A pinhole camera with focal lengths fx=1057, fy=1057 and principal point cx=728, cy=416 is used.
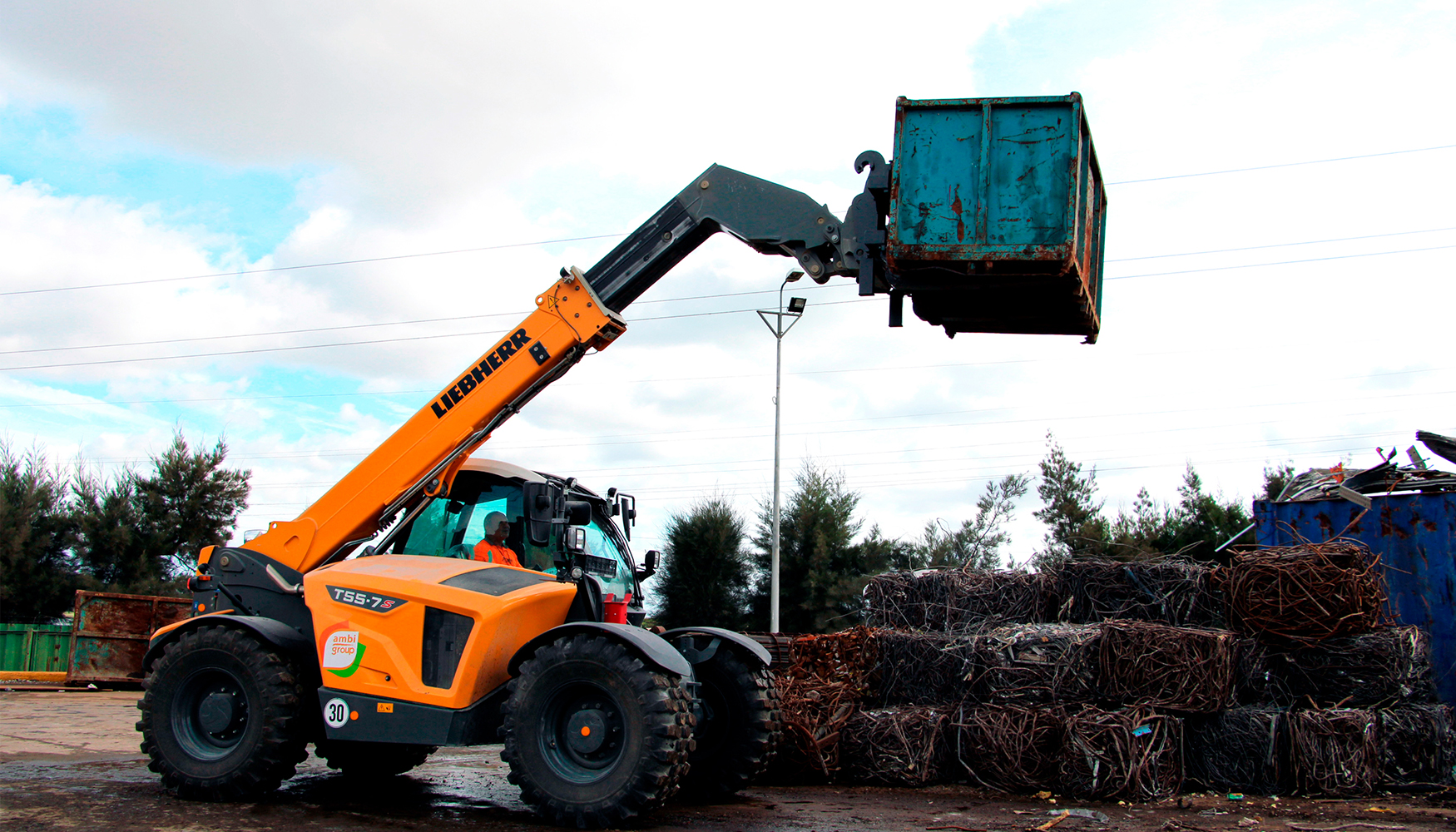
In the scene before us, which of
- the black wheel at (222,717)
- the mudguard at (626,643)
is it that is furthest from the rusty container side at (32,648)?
the mudguard at (626,643)

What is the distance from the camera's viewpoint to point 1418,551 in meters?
9.52

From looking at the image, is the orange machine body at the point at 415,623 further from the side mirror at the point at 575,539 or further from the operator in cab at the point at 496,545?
the side mirror at the point at 575,539

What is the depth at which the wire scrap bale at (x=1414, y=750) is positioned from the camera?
26.1ft

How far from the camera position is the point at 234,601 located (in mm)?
7707

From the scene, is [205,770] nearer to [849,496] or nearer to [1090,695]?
[1090,695]

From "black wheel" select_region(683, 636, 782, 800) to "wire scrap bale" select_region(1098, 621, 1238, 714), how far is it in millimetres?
2696

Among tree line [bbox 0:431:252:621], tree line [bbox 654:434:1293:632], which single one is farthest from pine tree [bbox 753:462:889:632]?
tree line [bbox 0:431:252:621]

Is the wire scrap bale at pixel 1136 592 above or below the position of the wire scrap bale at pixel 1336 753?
above

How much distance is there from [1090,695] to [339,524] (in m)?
5.86

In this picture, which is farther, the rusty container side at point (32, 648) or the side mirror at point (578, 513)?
the rusty container side at point (32, 648)

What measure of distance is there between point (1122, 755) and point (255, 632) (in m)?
6.17

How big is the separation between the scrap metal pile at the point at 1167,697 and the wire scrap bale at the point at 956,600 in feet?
0.92

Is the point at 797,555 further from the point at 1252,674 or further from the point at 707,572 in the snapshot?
the point at 1252,674

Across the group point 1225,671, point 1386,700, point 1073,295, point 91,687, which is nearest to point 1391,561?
point 1386,700
